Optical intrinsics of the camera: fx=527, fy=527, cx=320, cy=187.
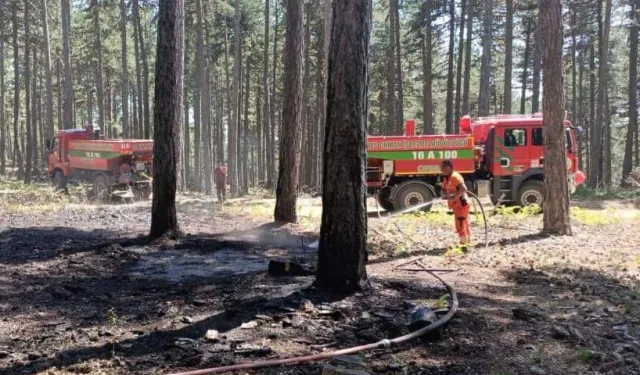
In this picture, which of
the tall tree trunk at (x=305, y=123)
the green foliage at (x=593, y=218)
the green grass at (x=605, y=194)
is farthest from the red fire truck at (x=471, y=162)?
the tall tree trunk at (x=305, y=123)

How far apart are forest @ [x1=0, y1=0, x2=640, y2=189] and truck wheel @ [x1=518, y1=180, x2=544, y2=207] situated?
22.9ft

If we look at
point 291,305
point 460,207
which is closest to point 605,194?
point 460,207

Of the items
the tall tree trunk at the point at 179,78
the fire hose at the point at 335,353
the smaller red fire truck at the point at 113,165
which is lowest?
the fire hose at the point at 335,353

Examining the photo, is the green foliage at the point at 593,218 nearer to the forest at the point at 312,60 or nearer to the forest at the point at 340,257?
the forest at the point at 340,257

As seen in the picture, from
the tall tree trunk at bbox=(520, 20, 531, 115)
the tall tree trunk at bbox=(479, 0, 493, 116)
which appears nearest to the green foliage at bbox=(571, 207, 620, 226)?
the tall tree trunk at bbox=(479, 0, 493, 116)

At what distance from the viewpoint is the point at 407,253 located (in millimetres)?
9438

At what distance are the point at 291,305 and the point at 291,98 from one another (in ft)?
25.8

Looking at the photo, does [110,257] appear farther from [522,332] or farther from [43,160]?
[43,160]

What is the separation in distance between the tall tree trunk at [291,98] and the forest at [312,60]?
12.1 metres

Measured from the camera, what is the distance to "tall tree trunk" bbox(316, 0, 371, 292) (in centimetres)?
559

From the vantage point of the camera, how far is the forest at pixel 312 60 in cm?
2759

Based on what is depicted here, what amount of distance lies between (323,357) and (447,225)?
990 centimetres

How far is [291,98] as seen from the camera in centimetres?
1238

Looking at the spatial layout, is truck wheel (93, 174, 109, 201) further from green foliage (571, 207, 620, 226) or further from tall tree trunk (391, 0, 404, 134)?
tall tree trunk (391, 0, 404, 134)
